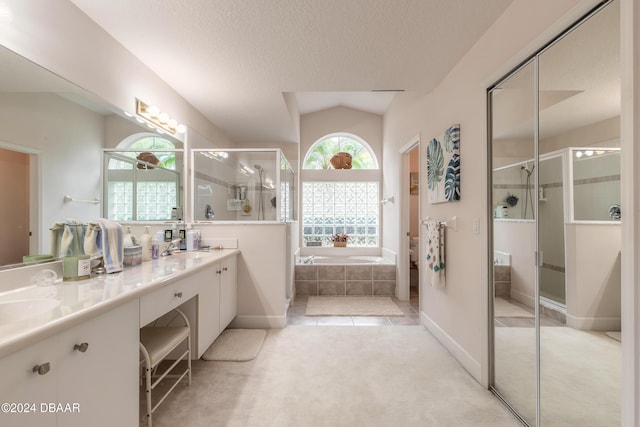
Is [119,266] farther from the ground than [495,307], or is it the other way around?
[119,266]

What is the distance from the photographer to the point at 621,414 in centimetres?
102

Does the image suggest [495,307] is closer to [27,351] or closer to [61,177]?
[27,351]

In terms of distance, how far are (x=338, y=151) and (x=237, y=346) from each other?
3929mm

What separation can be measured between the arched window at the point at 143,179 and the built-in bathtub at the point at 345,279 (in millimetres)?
2080

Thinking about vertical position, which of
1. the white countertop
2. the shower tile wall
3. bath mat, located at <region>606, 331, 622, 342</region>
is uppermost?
the white countertop

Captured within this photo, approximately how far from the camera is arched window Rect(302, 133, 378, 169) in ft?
17.3

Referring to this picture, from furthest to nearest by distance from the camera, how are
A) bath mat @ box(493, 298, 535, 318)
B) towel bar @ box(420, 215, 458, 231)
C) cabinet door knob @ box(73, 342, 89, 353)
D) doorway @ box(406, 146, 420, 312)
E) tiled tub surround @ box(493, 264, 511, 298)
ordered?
doorway @ box(406, 146, 420, 312) < towel bar @ box(420, 215, 458, 231) < tiled tub surround @ box(493, 264, 511, 298) < bath mat @ box(493, 298, 535, 318) < cabinet door knob @ box(73, 342, 89, 353)

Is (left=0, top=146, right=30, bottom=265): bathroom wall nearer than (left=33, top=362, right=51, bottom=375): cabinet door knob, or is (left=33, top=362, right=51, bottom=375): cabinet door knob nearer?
(left=33, top=362, right=51, bottom=375): cabinet door knob

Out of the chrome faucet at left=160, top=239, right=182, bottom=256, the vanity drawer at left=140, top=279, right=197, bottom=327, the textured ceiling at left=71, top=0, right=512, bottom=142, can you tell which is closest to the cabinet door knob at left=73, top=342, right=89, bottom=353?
the vanity drawer at left=140, top=279, right=197, bottom=327

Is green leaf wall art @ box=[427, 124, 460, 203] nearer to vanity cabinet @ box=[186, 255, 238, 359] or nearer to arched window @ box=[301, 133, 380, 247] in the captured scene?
vanity cabinet @ box=[186, 255, 238, 359]

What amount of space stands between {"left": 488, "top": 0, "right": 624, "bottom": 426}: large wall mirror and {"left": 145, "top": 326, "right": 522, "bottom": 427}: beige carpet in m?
0.31

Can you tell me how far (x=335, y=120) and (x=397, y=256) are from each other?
2.77m

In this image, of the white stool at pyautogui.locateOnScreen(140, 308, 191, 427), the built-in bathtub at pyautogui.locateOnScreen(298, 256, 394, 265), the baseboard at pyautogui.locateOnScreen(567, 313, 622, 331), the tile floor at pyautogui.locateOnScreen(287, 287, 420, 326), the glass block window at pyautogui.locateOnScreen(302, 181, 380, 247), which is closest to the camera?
the baseboard at pyautogui.locateOnScreen(567, 313, 622, 331)

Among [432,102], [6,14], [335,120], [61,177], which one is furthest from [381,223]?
[6,14]
